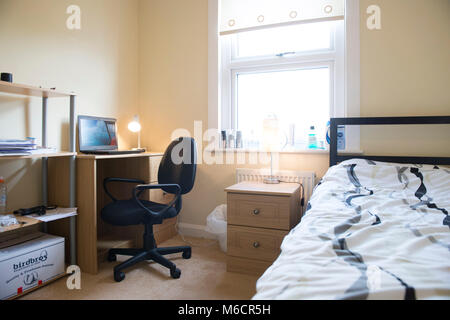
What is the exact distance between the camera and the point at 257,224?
1896mm

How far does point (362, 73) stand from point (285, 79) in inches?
24.6

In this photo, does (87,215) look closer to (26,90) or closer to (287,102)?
(26,90)

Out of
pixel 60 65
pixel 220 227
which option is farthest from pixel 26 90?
pixel 220 227

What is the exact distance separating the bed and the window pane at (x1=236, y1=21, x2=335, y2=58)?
1.37 metres

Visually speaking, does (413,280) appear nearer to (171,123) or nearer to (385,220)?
(385,220)

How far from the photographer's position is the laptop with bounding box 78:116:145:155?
7.08ft

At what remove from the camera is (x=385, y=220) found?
41.3 inches

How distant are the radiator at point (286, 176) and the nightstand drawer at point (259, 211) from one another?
19.9 inches

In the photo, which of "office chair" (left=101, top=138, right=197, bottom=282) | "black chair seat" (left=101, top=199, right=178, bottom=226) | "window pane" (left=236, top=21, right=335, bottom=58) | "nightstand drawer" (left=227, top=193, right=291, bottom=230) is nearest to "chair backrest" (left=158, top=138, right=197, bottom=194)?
"office chair" (left=101, top=138, right=197, bottom=282)

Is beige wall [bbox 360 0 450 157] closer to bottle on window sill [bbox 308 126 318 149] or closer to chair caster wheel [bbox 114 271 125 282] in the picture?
bottle on window sill [bbox 308 126 318 149]

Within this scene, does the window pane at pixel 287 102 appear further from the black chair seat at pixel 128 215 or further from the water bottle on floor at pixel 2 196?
the water bottle on floor at pixel 2 196
